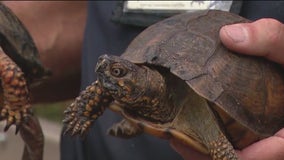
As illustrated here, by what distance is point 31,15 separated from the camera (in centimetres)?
199

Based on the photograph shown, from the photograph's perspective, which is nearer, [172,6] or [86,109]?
[86,109]

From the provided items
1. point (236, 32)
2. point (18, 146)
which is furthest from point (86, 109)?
point (18, 146)

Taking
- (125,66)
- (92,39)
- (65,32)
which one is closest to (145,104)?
(125,66)

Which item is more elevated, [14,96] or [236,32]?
[236,32]

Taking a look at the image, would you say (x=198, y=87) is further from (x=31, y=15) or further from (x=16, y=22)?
(x=31, y=15)

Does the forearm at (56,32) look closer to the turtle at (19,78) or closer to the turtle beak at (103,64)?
the turtle at (19,78)

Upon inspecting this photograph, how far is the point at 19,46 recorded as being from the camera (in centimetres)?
153

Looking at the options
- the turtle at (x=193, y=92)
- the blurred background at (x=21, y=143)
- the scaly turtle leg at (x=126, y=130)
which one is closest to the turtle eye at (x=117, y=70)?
the turtle at (x=193, y=92)

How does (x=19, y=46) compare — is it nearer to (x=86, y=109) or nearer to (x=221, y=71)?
(x=86, y=109)

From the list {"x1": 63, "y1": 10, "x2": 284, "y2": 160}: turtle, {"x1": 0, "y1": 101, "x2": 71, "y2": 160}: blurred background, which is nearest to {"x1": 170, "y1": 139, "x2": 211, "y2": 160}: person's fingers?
{"x1": 63, "y1": 10, "x2": 284, "y2": 160}: turtle

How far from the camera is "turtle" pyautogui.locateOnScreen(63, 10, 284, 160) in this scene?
1.23 m

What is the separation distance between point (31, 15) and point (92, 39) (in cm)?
32

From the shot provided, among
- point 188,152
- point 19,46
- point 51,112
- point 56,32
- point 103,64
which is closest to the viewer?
point 103,64

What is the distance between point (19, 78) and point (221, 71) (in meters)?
0.40
